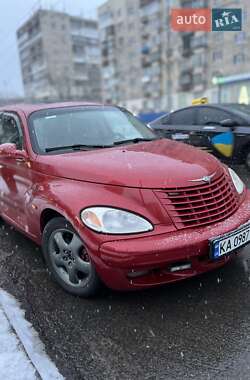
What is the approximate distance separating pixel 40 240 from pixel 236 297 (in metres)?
1.78

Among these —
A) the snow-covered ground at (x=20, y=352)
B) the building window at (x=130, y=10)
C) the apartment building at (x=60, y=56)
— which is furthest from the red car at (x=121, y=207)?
the apartment building at (x=60, y=56)

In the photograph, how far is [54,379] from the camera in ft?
7.34

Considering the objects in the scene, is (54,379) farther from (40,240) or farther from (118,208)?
(40,240)

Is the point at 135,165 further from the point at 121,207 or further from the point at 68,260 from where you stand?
the point at 68,260

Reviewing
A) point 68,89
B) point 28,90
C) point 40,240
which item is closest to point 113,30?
point 68,89

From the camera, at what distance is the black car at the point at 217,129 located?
7152mm

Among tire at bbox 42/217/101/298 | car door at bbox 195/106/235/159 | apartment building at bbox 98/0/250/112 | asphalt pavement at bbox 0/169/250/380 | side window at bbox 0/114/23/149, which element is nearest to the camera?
asphalt pavement at bbox 0/169/250/380

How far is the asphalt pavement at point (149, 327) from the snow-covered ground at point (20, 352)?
0.07 metres

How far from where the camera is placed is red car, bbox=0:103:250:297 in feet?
9.04

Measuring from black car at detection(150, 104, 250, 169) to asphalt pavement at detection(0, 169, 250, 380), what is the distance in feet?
13.0

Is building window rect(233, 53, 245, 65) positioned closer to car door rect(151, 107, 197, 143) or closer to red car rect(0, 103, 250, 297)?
car door rect(151, 107, 197, 143)

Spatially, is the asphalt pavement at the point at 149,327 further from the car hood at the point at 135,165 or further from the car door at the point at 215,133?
the car door at the point at 215,133

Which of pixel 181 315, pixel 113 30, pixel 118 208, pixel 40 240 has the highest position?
pixel 113 30

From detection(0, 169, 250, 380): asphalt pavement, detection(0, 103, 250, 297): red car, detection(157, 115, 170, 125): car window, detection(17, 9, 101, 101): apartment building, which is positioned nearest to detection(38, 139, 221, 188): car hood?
detection(0, 103, 250, 297): red car
